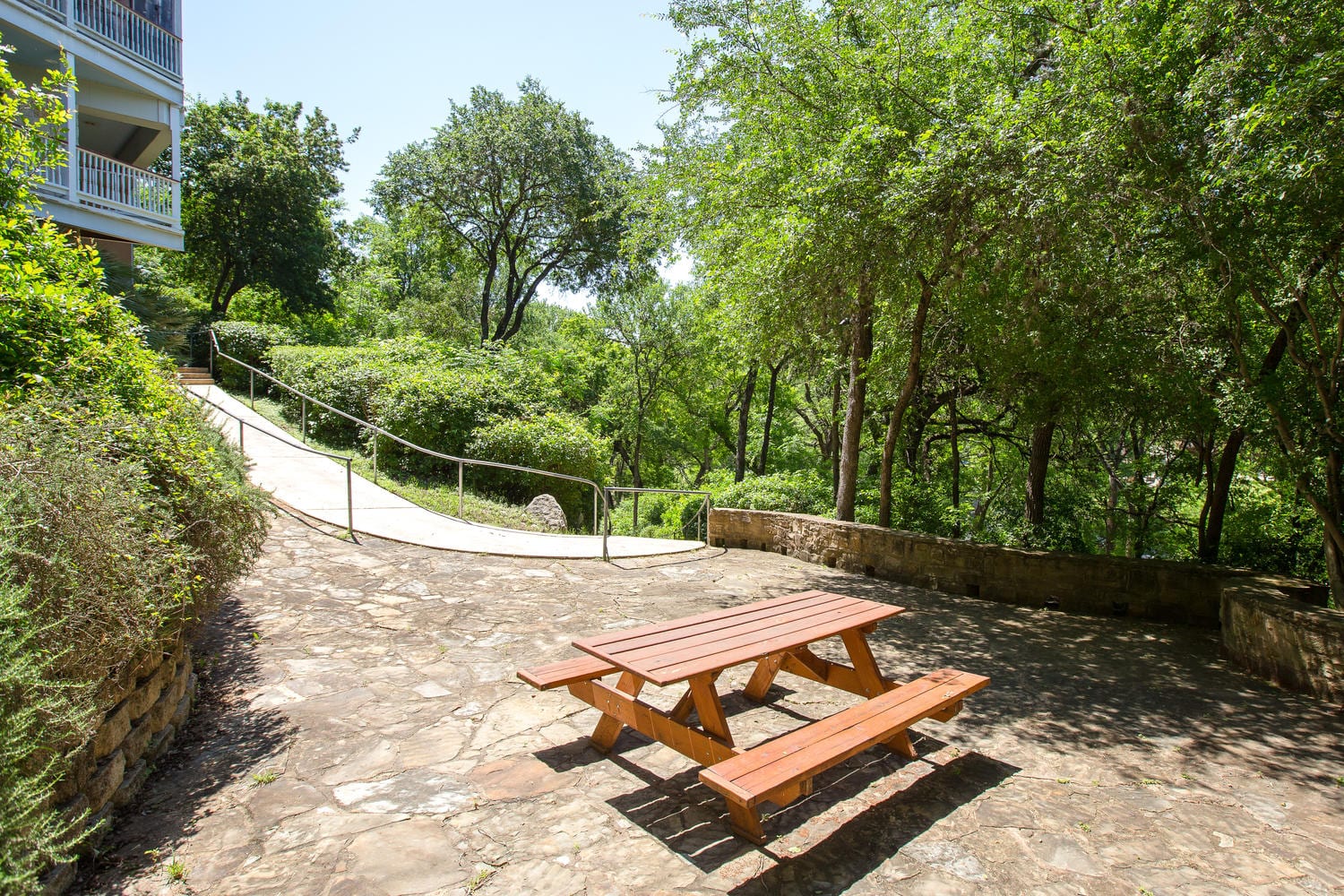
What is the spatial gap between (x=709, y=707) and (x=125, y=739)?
2.55 meters

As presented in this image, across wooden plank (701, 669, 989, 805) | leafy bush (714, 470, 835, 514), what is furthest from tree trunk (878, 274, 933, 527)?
wooden plank (701, 669, 989, 805)

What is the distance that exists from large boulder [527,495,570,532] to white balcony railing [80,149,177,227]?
10.4 m

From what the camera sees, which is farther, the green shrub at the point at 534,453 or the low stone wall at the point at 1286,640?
the green shrub at the point at 534,453

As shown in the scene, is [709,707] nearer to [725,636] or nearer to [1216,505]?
[725,636]

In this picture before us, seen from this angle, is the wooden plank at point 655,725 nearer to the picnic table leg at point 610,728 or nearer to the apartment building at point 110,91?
the picnic table leg at point 610,728

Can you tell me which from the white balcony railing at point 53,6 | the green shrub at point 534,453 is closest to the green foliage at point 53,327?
the green shrub at point 534,453

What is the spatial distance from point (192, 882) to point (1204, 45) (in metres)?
8.61

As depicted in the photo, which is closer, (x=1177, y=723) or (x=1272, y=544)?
(x=1177, y=723)

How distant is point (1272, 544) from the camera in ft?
30.4

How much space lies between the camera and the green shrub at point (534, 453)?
41.5 ft

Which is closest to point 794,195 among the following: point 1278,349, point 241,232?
point 1278,349

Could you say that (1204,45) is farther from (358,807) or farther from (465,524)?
A: (465,524)

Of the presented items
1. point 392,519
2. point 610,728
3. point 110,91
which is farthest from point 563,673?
point 110,91

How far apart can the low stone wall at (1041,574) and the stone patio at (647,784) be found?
1.52m
